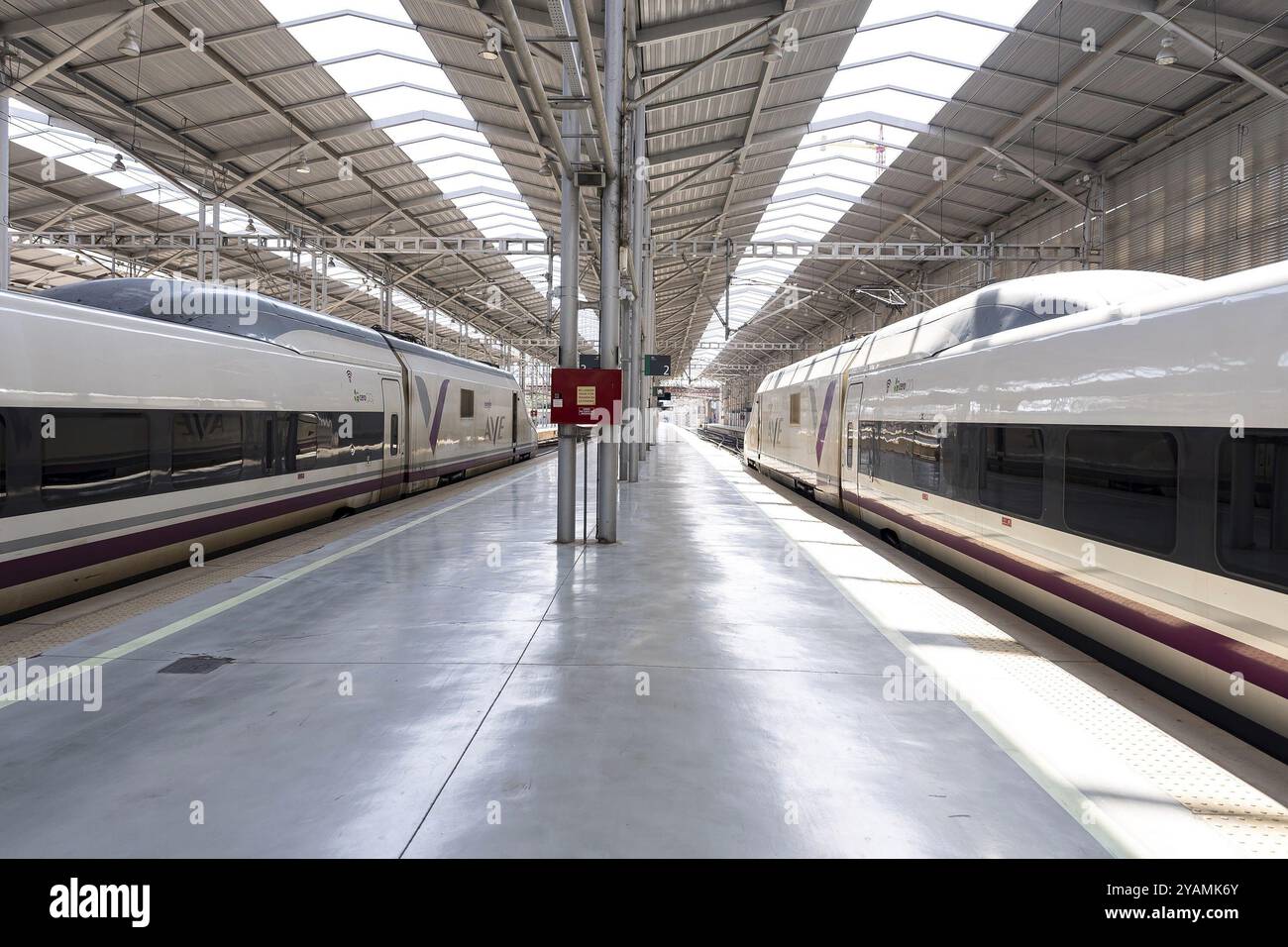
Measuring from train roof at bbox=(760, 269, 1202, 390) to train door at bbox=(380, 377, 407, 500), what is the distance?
804 cm

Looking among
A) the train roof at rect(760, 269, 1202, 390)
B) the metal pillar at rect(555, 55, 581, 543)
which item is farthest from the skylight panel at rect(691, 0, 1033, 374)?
the metal pillar at rect(555, 55, 581, 543)

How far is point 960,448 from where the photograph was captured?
24.9 feet

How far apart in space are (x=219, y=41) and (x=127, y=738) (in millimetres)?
14478

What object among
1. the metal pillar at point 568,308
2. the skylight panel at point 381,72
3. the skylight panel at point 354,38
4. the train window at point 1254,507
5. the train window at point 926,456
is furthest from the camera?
the skylight panel at point 381,72

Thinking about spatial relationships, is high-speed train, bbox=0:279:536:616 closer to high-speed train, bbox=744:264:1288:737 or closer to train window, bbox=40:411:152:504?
train window, bbox=40:411:152:504

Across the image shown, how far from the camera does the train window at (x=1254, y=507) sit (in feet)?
12.3

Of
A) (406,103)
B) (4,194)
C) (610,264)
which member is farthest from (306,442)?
(406,103)

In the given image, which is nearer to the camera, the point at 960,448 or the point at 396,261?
the point at 960,448

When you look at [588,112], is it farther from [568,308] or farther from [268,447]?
[268,447]

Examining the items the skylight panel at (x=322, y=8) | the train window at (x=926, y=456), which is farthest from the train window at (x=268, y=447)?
the skylight panel at (x=322, y=8)

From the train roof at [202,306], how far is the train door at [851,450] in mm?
7838

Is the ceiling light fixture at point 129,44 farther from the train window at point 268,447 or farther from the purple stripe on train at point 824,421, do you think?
the purple stripe on train at point 824,421

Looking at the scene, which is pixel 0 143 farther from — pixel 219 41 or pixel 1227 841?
pixel 1227 841
